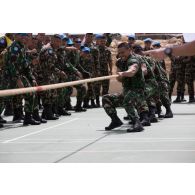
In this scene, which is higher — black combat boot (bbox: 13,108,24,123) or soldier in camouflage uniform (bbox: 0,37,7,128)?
soldier in camouflage uniform (bbox: 0,37,7,128)

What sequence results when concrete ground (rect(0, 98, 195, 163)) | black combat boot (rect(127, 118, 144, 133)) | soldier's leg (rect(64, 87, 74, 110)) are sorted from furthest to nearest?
soldier's leg (rect(64, 87, 74, 110)) < black combat boot (rect(127, 118, 144, 133)) < concrete ground (rect(0, 98, 195, 163))

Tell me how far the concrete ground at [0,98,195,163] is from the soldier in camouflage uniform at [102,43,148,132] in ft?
0.89

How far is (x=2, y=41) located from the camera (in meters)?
12.5

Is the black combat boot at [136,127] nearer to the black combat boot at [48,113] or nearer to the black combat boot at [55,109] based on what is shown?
the black combat boot at [48,113]

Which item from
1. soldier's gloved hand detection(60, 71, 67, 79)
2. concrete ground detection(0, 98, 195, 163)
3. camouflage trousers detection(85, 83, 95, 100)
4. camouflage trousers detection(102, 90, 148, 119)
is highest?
soldier's gloved hand detection(60, 71, 67, 79)

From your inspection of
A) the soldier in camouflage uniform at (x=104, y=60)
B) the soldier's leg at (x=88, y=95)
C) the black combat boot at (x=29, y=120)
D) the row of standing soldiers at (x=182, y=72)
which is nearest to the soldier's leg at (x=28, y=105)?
the black combat boot at (x=29, y=120)

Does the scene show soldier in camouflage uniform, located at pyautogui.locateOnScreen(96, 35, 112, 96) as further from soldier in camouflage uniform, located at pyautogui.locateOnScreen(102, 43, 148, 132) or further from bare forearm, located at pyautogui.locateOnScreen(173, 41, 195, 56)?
bare forearm, located at pyautogui.locateOnScreen(173, 41, 195, 56)

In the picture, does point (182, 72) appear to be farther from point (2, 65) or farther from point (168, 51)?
point (168, 51)

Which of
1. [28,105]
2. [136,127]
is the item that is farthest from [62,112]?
[136,127]

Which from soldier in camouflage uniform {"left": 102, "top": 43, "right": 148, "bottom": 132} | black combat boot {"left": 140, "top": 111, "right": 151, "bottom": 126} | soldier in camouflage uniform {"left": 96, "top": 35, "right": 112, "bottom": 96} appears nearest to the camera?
soldier in camouflage uniform {"left": 102, "top": 43, "right": 148, "bottom": 132}

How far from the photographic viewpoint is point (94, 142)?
9180 millimetres

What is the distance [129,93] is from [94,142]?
1.40 m

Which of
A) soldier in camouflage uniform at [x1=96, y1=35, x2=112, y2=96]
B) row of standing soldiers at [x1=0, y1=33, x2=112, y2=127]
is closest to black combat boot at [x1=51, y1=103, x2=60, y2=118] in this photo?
row of standing soldiers at [x1=0, y1=33, x2=112, y2=127]

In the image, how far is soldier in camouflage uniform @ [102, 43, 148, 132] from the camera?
1014cm
